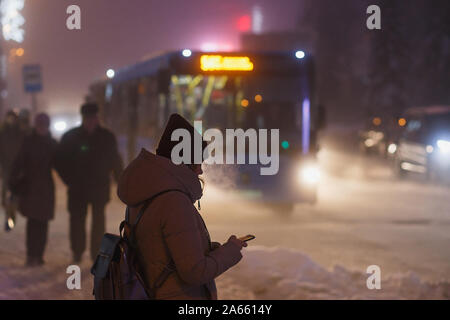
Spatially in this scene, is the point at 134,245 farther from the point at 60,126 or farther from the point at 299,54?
the point at 60,126

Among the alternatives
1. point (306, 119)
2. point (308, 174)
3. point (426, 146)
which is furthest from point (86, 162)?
point (426, 146)

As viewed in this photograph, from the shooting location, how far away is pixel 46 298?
22.1 feet

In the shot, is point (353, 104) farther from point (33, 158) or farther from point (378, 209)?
point (33, 158)

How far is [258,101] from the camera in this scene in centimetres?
1291

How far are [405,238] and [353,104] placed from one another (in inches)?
2754

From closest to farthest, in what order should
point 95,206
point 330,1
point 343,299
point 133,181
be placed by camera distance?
point 133,181 → point 343,299 → point 95,206 → point 330,1

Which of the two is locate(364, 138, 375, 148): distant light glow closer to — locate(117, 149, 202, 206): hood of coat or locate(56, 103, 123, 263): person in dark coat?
locate(56, 103, 123, 263): person in dark coat

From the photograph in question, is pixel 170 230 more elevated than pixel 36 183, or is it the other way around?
pixel 170 230

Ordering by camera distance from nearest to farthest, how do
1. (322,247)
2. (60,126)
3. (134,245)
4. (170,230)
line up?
(170,230), (134,245), (322,247), (60,126)

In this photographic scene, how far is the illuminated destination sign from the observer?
12.7m

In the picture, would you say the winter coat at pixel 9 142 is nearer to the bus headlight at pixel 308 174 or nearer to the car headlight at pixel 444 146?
the bus headlight at pixel 308 174

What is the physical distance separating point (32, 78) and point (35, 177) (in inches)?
396

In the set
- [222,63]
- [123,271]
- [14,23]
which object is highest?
[14,23]
